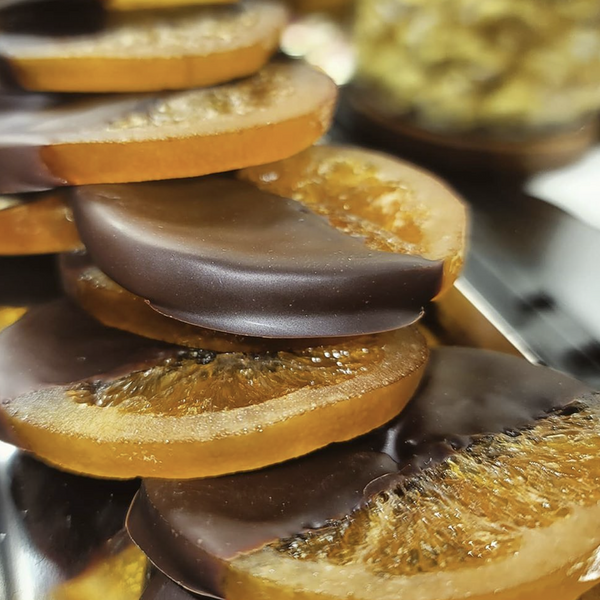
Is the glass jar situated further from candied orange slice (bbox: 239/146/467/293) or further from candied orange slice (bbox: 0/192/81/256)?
candied orange slice (bbox: 0/192/81/256)

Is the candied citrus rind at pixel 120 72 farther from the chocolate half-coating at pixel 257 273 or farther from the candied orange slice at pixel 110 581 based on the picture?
the candied orange slice at pixel 110 581

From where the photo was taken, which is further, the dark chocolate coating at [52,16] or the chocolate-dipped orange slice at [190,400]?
the dark chocolate coating at [52,16]

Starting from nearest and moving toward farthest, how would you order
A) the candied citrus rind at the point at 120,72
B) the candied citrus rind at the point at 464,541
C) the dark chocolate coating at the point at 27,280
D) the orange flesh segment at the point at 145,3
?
the candied citrus rind at the point at 464,541
the candied citrus rind at the point at 120,72
the dark chocolate coating at the point at 27,280
the orange flesh segment at the point at 145,3

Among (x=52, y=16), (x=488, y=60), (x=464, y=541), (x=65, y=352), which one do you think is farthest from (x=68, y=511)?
(x=488, y=60)

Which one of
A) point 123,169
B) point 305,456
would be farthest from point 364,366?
point 123,169

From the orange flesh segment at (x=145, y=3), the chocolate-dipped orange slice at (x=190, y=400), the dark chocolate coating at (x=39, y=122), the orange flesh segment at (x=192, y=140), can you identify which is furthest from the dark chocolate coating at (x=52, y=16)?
the chocolate-dipped orange slice at (x=190, y=400)

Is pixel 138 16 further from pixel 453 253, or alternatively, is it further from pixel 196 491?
pixel 196 491

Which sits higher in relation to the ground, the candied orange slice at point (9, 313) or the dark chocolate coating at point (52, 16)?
the dark chocolate coating at point (52, 16)
